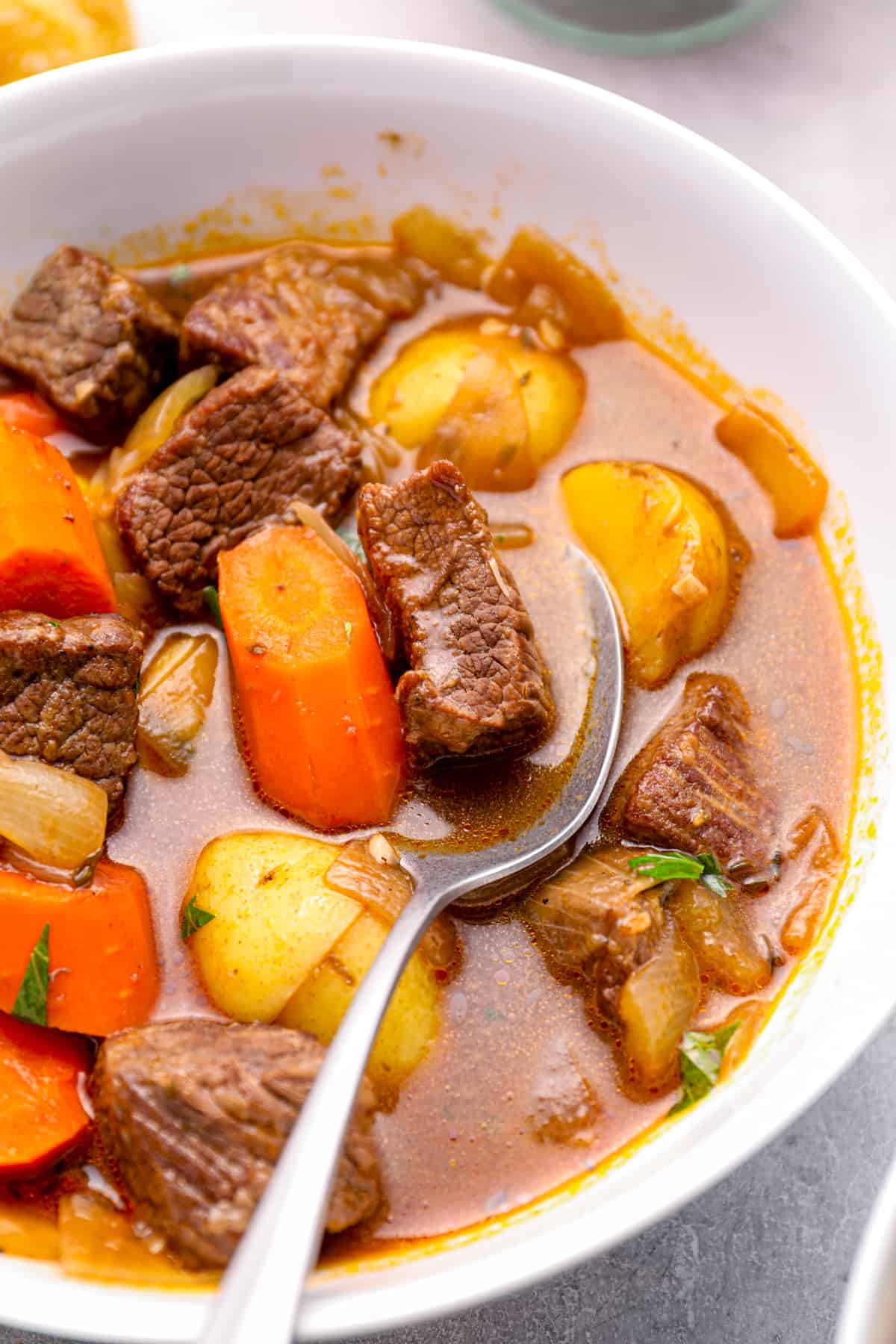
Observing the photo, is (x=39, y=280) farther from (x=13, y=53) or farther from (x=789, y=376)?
(x=789, y=376)

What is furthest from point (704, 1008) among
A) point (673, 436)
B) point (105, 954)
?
point (673, 436)

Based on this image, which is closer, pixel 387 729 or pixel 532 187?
pixel 387 729

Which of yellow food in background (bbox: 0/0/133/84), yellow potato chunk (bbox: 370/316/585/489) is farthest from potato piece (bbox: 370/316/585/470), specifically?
yellow food in background (bbox: 0/0/133/84)

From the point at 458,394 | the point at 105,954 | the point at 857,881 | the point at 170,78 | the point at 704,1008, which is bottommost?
the point at 105,954

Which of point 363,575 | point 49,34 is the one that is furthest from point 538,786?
point 49,34

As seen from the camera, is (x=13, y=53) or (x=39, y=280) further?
(x=13, y=53)

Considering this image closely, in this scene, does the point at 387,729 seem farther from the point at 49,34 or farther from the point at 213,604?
the point at 49,34

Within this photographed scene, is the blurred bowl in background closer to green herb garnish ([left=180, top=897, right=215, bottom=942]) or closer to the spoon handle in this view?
green herb garnish ([left=180, top=897, right=215, bottom=942])
